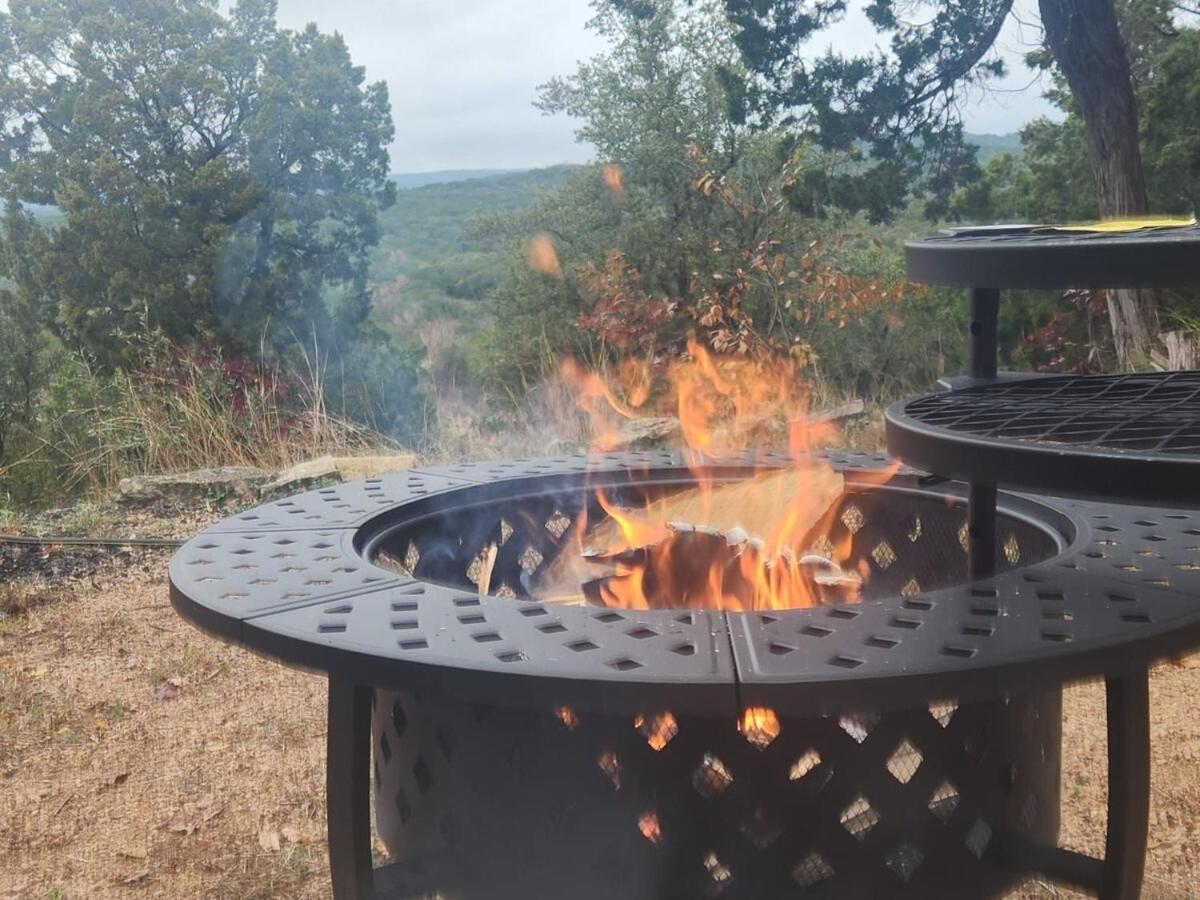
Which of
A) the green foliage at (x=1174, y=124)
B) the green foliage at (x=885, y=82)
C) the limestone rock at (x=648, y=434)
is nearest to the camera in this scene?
the limestone rock at (x=648, y=434)

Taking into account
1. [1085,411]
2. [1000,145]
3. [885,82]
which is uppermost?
[885,82]

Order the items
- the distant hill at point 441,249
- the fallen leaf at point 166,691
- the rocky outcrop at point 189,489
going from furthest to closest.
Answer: the distant hill at point 441,249, the rocky outcrop at point 189,489, the fallen leaf at point 166,691

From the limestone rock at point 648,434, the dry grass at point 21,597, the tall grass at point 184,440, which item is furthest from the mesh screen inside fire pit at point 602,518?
the tall grass at point 184,440

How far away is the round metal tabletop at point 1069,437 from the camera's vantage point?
1024 mm

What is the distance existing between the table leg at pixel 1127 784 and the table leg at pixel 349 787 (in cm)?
92

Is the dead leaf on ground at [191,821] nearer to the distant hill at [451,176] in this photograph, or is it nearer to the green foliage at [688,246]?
the green foliage at [688,246]

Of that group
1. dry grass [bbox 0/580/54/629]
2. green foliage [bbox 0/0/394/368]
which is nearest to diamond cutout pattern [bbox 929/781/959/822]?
dry grass [bbox 0/580/54/629]

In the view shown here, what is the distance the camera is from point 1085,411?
54.2 inches

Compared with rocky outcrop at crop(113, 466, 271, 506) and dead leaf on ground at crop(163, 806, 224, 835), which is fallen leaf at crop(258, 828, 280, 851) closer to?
dead leaf on ground at crop(163, 806, 224, 835)

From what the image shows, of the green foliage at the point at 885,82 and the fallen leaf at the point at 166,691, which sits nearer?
the fallen leaf at the point at 166,691

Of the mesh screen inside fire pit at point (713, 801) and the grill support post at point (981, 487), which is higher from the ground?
the grill support post at point (981, 487)

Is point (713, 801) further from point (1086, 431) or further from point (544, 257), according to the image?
point (544, 257)

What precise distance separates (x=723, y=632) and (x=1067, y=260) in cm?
58

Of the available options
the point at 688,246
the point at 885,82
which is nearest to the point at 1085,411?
the point at 885,82
